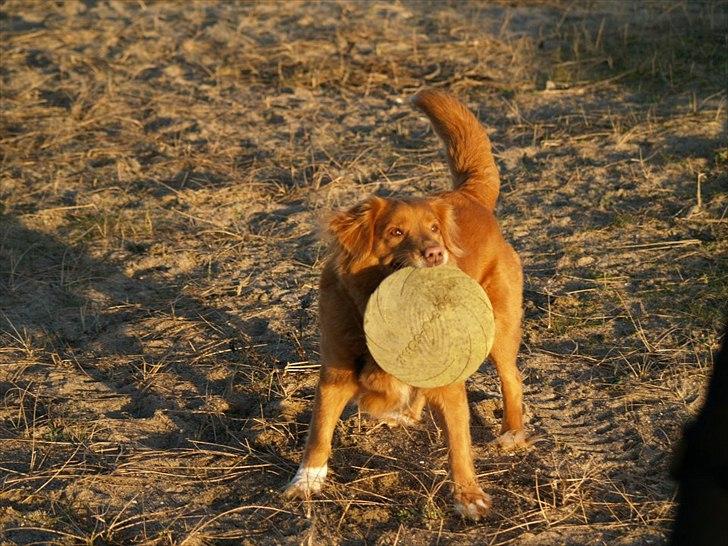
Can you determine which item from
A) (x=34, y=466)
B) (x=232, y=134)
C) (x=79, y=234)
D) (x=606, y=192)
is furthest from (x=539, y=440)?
(x=232, y=134)

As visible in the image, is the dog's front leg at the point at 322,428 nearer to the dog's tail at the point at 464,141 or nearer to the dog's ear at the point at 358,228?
the dog's ear at the point at 358,228

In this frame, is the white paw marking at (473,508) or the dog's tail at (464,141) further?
the dog's tail at (464,141)

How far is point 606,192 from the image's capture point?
7.72 m

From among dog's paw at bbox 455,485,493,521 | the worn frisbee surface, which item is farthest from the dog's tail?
dog's paw at bbox 455,485,493,521

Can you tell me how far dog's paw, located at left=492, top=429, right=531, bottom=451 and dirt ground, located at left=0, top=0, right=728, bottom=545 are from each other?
0.06m

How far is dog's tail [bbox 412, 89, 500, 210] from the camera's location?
5609mm

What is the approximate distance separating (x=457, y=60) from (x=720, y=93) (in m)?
2.50

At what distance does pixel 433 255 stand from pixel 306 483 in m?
1.22

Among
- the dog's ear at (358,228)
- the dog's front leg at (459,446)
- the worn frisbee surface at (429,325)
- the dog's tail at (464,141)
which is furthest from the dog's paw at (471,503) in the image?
the dog's tail at (464,141)

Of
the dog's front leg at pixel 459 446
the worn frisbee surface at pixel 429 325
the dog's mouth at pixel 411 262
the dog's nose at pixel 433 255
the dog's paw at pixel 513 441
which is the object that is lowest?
the dog's paw at pixel 513 441

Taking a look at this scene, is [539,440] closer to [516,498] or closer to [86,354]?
[516,498]

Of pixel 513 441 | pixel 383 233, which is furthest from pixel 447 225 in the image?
pixel 513 441

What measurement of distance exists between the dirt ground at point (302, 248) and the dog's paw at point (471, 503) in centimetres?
6

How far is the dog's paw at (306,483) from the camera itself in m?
4.73
